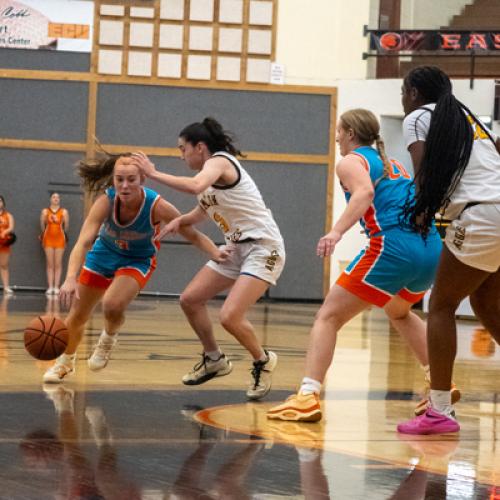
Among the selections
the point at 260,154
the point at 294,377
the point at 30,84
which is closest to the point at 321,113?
the point at 260,154

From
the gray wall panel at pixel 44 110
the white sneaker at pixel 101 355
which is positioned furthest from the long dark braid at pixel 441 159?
the gray wall panel at pixel 44 110

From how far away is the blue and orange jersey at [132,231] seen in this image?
7891 millimetres

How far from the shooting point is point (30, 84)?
22.4 m

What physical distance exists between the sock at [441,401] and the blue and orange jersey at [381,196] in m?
1.04

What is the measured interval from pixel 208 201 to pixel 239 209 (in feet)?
0.70

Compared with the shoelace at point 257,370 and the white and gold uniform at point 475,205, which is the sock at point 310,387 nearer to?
the shoelace at point 257,370

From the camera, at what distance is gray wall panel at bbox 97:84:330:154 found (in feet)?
73.9

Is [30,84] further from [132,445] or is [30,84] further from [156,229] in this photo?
[132,445]

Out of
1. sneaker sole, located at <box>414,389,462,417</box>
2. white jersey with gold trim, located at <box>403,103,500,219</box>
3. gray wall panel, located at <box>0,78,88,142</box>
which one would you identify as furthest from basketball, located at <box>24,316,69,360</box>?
gray wall panel, located at <box>0,78,88,142</box>

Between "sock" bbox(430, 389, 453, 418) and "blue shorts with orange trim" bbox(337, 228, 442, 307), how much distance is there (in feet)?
2.21

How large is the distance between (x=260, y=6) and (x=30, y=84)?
15.5ft

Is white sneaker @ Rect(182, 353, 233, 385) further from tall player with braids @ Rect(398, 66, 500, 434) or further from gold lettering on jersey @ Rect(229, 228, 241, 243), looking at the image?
tall player with braids @ Rect(398, 66, 500, 434)

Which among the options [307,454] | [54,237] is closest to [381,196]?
[307,454]

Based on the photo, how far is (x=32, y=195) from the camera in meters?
22.3
